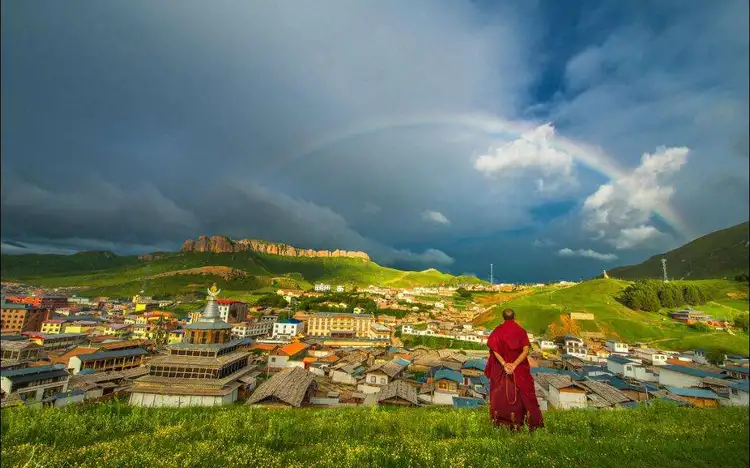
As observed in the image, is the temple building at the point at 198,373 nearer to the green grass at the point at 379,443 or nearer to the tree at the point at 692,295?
the green grass at the point at 379,443

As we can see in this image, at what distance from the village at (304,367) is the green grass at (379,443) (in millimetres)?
15078

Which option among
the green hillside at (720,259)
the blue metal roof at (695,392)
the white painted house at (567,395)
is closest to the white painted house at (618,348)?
the green hillside at (720,259)

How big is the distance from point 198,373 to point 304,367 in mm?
26653

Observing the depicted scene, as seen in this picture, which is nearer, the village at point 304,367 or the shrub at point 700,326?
the village at point 304,367

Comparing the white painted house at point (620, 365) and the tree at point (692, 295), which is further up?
the tree at point (692, 295)

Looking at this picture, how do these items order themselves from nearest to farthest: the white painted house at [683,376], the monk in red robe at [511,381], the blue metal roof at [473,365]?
the monk in red robe at [511,381]
the white painted house at [683,376]
the blue metal roof at [473,365]

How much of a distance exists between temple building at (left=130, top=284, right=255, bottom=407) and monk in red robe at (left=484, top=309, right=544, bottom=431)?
→ 25.4 m

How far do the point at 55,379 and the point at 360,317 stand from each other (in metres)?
73.5

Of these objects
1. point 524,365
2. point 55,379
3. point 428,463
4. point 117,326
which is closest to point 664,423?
point 524,365

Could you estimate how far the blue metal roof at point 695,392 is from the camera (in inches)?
1410

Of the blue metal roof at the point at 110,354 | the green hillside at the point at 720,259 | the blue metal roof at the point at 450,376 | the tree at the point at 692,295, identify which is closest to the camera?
the green hillside at the point at 720,259

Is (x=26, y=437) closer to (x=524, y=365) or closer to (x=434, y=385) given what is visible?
(x=524, y=365)

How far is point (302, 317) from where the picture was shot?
10962 centimetres

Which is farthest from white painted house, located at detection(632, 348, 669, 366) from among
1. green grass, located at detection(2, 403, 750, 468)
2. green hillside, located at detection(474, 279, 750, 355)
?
green grass, located at detection(2, 403, 750, 468)
